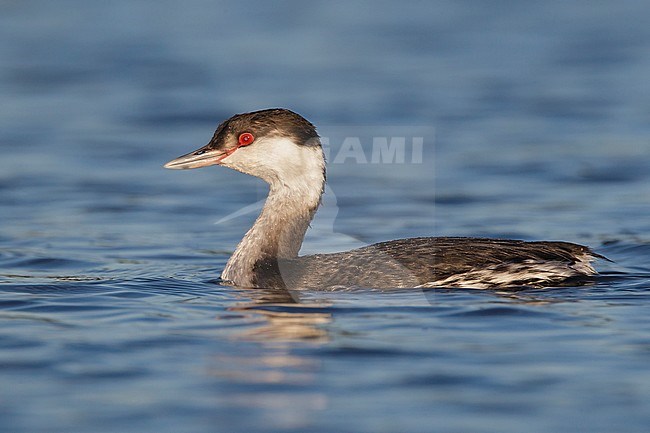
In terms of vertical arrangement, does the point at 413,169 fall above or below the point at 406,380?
above

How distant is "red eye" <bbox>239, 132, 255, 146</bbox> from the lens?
11188 mm

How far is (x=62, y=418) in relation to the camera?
300 inches

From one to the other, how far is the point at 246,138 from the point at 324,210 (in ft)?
10.3

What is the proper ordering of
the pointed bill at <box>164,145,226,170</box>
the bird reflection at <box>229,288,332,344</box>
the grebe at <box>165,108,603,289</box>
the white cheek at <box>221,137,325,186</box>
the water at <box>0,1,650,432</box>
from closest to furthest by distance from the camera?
the water at <box>0,1,650,432</box> → the bird reflection at <box>229,288,332,344</box> → the grebe at <box>165,108,603,289</box> → the white cheek at <box>221,137,325,186</box> → the pointed bill at <box>164,145,226,170</box>

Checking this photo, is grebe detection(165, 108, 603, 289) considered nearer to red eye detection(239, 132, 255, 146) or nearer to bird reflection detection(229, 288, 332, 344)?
red eye detection(239, 132, 255, 146)

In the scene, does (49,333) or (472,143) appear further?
(472,143)

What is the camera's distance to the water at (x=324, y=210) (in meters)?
8.04

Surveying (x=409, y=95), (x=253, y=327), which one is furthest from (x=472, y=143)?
(x=253, y=327)

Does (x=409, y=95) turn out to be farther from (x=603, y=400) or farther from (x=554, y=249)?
(x=603, y=400)

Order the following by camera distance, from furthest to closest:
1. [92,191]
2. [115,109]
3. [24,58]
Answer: [24,58] → [115,109] → [92,191]

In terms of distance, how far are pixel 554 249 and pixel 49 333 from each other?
3.97 meters

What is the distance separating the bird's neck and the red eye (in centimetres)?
42

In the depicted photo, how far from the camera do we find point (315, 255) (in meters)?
11.1

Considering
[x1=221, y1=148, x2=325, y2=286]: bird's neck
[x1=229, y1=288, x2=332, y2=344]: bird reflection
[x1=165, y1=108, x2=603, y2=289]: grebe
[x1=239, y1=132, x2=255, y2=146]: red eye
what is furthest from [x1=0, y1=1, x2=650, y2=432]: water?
[x1=239, y1=132, x2=255, y2=146]: red eye
